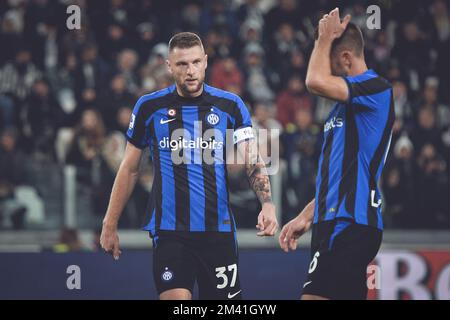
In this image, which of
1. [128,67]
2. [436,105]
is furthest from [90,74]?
[436,105]

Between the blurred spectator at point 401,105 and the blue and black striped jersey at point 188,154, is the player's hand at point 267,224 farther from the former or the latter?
the blurred spectator at point 401,105

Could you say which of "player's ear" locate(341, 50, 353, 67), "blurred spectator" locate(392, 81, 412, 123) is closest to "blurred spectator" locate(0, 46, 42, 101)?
"blurred spectator" locate(392, 81, 412, 123)

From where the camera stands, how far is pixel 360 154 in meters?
5.98

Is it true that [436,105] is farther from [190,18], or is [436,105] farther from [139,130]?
[139,130]

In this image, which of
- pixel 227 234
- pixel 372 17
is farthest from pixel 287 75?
pixel 227 234

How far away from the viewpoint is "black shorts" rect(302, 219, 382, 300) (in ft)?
19.1

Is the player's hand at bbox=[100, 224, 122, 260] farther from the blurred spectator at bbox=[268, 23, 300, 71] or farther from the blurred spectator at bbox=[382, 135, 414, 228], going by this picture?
the blurred spectator at bbox=[268, 23, 300, 71]

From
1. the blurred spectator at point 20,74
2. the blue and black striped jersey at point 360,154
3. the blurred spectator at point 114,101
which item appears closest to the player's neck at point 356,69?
the blue and black striped jersey at point 360,154

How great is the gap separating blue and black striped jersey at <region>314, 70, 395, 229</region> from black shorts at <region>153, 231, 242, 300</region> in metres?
0.97

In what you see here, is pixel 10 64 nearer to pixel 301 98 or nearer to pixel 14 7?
pixel 14 7

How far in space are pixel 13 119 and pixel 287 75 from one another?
3.94 meters

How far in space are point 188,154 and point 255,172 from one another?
52 centimetres

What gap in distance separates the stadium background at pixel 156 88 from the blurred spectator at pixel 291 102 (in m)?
0.02

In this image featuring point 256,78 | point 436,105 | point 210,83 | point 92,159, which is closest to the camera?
point 92,159
